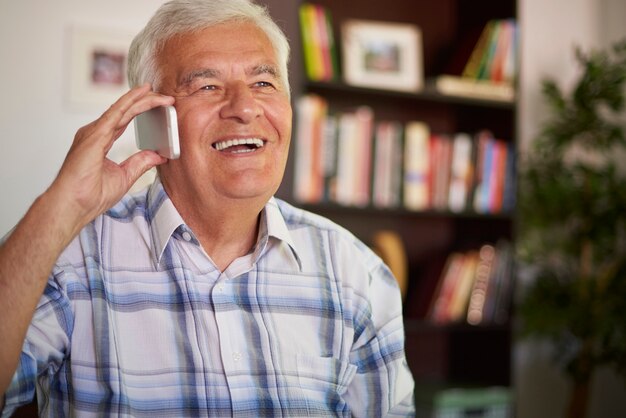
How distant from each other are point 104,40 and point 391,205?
1.57 metres

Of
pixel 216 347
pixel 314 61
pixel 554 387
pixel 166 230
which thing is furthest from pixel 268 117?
pixel 554 387

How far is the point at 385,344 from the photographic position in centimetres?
115

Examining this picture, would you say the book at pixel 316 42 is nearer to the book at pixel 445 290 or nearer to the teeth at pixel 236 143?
the book at pixel 445 290

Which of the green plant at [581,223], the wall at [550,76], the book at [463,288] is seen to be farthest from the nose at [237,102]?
the wall at [550,76]

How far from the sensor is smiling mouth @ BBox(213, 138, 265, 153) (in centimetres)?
106

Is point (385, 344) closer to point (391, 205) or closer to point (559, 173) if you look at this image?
point (391, 205)

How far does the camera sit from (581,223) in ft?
9.66

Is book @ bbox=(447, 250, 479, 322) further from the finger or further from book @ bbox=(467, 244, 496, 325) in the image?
the finger

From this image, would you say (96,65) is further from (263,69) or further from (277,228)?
(277,228)

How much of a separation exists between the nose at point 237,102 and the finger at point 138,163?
126mm

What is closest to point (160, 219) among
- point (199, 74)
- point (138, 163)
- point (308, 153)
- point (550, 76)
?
point (138, 163)

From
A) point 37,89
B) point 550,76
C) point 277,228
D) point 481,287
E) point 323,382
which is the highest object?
point 550,76

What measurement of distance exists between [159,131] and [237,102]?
0.13 m

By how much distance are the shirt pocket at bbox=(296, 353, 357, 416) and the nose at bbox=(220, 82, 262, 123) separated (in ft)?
1.22
